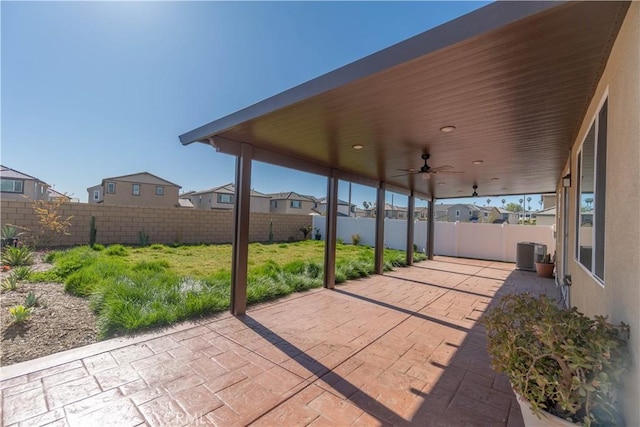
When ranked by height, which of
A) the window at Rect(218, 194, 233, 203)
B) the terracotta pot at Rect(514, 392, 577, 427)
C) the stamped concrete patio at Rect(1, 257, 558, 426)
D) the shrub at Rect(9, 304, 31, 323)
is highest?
the window at Rect(218, 194, 233, 203)

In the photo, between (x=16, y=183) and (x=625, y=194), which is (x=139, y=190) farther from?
(x=625, y=194)

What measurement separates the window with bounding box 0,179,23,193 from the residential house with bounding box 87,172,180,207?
483cm

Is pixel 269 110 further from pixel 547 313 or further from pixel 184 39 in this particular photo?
pixel 184 39

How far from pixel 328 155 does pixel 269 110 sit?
7.12 ft

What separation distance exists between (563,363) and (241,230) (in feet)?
13.0

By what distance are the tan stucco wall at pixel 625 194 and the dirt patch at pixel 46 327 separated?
15.5 feet

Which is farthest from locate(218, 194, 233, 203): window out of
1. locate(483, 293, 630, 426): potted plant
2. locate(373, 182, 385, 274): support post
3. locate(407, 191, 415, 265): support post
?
locate(483, 293, 630, 426): potted plant

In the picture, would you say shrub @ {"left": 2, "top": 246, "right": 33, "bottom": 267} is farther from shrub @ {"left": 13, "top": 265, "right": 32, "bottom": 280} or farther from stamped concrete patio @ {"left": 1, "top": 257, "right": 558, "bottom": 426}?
stamped concrete patio @ {"left": 1, "top": 257, "right": 558, "bottom": 426}

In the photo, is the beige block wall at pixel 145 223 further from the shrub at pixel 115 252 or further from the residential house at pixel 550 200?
the residential house at pixel 550 200

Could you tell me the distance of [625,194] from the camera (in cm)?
158

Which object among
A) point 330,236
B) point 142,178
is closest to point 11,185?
point 142,178

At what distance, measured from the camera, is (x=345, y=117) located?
10.7 feet

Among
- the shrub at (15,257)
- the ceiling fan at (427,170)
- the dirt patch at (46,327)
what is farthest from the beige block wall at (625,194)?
the shrub at (15,257)

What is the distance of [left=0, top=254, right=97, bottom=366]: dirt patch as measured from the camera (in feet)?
10.1
